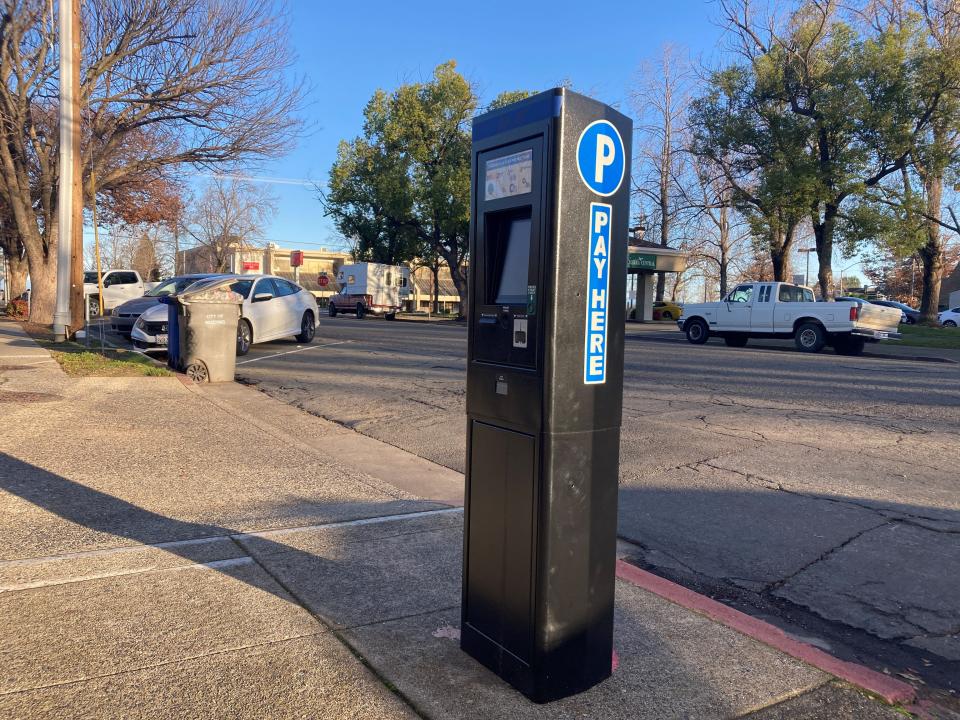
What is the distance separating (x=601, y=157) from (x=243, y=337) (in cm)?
1298

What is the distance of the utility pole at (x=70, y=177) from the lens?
49.5ft

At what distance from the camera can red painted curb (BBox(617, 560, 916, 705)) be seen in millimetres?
3168

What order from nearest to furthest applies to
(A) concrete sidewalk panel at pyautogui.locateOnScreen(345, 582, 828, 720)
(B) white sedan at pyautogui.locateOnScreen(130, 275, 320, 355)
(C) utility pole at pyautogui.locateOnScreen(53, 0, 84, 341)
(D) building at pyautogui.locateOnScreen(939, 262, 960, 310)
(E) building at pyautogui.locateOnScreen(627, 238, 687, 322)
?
1. (A) concrete sidewalk panel at pyautogui.locateOnScreen(345, 582, 828, 720)
2. (B) white sedan at pyautogui.locateOnScreen(130, 275, 320, 355)
3. (C) utility pole at pyautogui.locateOnScreen(53, 0, 84, 341)
4. (E) building at pyautogui.locateOnScreen(627, 238, 687, 322)
5. (D) building at pyautogui.locateOnScreen(939, 262, 960, 310)

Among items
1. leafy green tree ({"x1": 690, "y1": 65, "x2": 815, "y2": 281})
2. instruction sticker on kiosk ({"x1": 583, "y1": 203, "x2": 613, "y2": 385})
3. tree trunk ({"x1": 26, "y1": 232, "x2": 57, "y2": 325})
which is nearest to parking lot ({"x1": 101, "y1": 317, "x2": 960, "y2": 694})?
instruction sticker on kiosk ({"x1": 583, "y1": 203, "x2": 613, "y2": 385})

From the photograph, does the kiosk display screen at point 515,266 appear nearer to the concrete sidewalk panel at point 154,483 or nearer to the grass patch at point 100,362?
the concrete sidewalk panel at point 154,483

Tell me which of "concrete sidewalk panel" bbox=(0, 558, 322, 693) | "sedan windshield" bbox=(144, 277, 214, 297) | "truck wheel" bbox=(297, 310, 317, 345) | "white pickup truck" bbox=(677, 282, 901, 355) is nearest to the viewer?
"concrete sidewalk panel" bbox=(0, 558, 322, 693)

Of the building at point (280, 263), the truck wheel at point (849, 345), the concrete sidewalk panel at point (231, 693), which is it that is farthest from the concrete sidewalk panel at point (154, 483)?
the building at point (280, 263)

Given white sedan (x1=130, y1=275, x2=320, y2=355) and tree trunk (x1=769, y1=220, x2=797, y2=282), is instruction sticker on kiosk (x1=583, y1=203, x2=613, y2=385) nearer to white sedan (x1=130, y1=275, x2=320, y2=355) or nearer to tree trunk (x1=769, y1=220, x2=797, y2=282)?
white sedan (x1=130, y1=275, x2=320, y2=355)

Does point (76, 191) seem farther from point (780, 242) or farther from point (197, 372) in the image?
point (780, 242)

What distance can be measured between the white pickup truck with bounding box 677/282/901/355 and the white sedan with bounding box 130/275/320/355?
11.2 metres

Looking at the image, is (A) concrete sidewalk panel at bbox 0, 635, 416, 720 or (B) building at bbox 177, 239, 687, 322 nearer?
(A) concrete sidewalk panel at bbox 0, 635, 416, 720

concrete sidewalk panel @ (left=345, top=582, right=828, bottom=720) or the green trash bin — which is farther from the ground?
the green trash bin

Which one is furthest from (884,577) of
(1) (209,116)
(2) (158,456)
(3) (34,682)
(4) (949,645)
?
(1) (209,116)

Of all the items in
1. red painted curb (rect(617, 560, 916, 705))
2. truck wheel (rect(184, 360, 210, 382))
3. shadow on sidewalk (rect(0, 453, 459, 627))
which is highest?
truck wheel (rect(184, 360, 210, 382))
